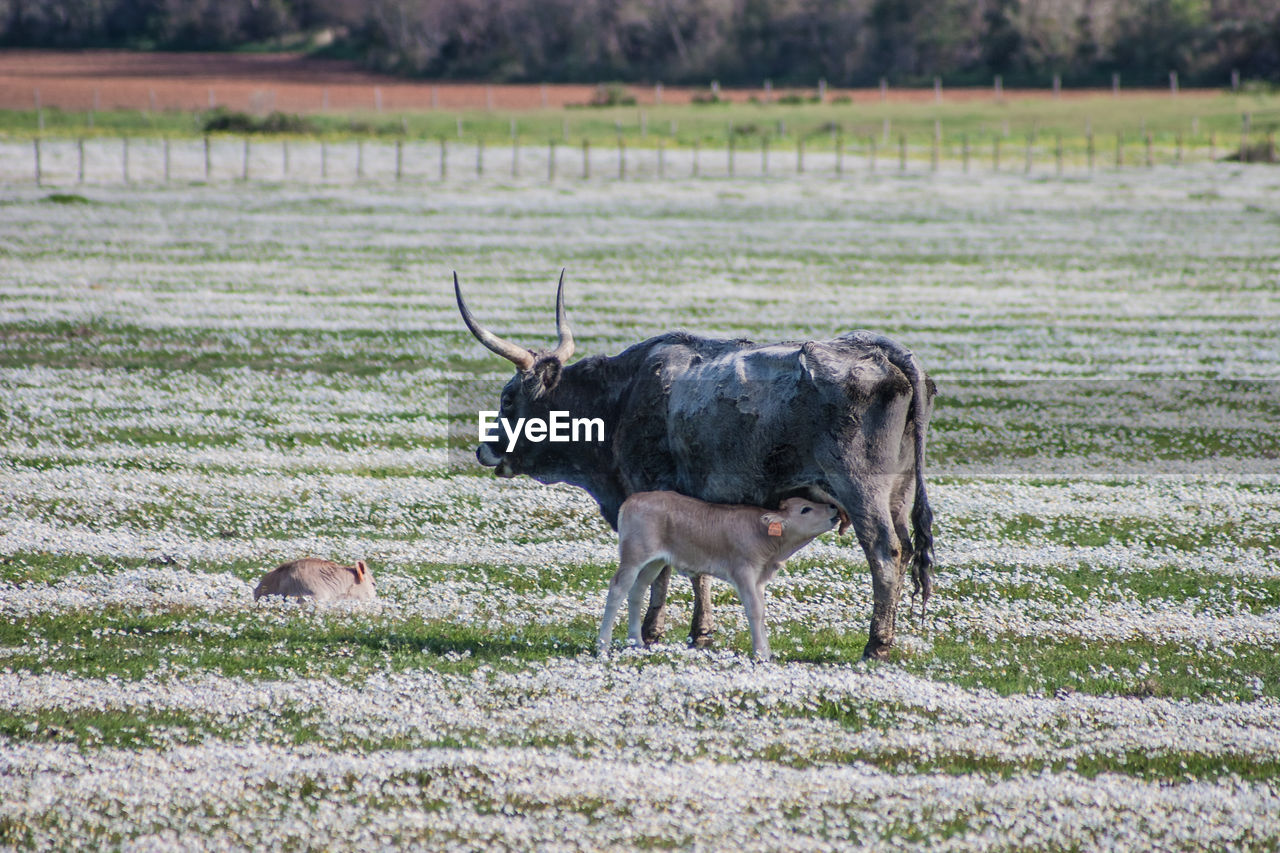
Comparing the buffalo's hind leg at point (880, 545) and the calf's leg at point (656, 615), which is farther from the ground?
the buffalo's hind leg at point (880, 545)

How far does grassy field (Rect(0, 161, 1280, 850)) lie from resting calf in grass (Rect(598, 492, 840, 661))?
61 cm

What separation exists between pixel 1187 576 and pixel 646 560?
20.2 feet

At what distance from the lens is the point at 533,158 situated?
239 ft

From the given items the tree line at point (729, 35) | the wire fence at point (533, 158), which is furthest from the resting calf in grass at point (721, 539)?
the tree line at point (729, 35)

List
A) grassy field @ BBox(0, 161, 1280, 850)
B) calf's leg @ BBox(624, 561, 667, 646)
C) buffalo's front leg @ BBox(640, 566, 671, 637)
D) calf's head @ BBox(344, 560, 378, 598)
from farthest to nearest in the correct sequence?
calf's head @ BBox(344, 560, 378, 598) < buffalo's front leg @ BBox(640, 566, 671, 637) < calf's leg @ BBox(624, 561, 667, 646) < grassy field @ BBox(0, 161, 1280, 850)

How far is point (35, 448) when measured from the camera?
59.6 feet

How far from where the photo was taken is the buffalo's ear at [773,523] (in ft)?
32.8

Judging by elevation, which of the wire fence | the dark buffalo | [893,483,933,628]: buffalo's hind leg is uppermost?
the wire fence

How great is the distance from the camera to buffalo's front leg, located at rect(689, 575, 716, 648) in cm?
1109

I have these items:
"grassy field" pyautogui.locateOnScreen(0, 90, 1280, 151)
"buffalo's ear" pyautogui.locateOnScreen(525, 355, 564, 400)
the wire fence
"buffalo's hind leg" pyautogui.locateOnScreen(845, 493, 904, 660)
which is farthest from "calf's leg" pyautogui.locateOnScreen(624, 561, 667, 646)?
"grassy field" pyautogui.locateOnScreen(0, 90, 1280, 151)

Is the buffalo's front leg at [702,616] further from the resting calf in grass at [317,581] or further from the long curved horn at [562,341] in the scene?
the resting calf in grass at [317,581]

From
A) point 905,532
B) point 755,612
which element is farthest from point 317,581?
point 905,532

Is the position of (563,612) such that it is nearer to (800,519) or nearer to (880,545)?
(800,519)

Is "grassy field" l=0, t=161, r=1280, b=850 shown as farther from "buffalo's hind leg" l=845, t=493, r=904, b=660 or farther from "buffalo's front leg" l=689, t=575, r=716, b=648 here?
"buffalo's hind leg" l=845, t=493, r=904, b=660
